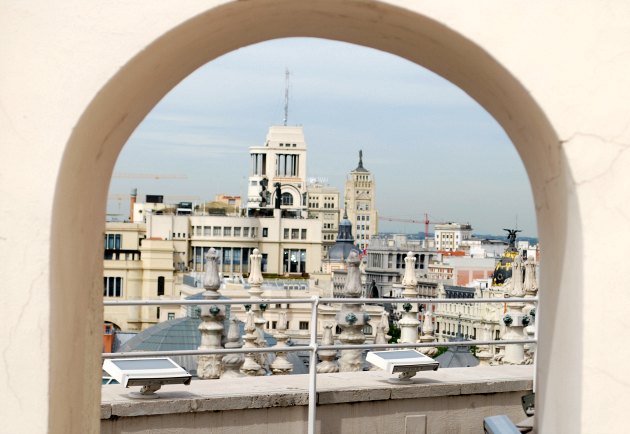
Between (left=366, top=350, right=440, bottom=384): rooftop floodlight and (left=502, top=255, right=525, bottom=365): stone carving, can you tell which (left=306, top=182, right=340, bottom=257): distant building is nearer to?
(left=502, top=255, right=525, bottom=365): stone carving

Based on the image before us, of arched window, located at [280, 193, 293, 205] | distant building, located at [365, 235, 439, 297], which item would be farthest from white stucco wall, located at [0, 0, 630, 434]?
arched window, located at [280, 193, 293, 205]

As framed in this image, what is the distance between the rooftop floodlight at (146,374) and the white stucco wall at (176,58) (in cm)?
218

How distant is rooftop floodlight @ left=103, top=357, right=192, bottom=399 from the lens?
5.63 m

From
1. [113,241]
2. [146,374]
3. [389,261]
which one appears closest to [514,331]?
[146,374]

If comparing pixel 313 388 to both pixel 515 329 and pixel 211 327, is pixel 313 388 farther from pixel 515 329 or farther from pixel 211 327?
pixel 515 329

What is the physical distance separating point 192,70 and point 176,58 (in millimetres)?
315

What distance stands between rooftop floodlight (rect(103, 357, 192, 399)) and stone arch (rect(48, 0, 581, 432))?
1.71 m

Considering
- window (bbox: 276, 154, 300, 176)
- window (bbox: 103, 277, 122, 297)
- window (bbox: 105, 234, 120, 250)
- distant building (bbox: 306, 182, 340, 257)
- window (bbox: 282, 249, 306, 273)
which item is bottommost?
window (bbox: 103, 277, 122, 297)

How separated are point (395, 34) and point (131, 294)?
371ft

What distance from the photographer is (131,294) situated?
115m

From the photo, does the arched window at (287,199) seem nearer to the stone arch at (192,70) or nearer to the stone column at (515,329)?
the stone column at (515,329)

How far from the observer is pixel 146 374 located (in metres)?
5.68
